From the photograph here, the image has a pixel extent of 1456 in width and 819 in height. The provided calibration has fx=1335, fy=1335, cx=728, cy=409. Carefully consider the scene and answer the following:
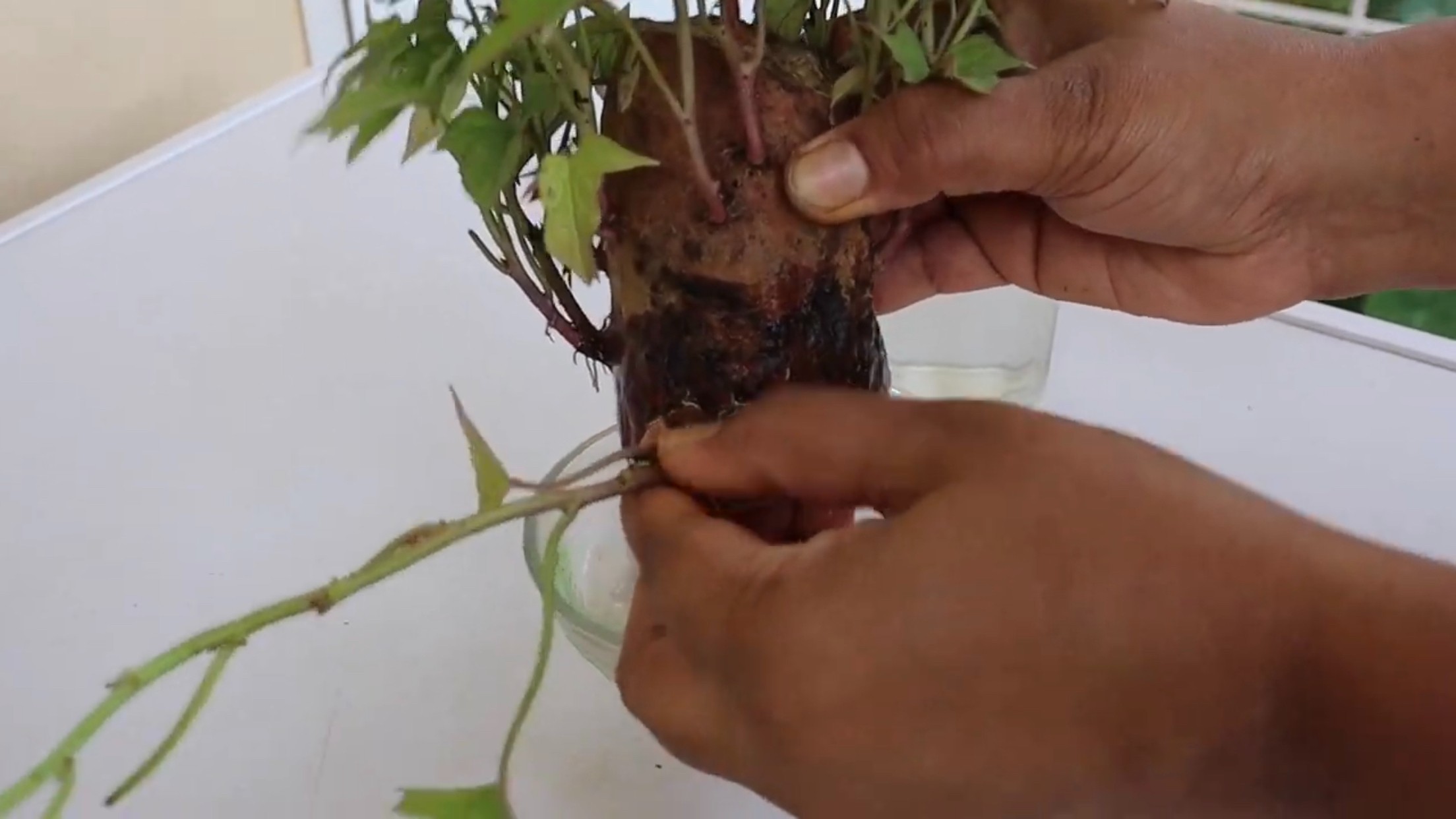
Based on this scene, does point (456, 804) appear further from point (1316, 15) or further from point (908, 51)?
point (1316, 15)

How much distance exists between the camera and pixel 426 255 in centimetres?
81

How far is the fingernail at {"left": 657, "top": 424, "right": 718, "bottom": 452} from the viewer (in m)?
0.41

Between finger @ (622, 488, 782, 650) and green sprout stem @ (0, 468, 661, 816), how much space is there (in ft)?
0.06

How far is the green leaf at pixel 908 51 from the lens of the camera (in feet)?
1.33

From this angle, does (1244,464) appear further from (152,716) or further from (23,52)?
(23,52)

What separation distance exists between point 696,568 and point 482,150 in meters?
0.13

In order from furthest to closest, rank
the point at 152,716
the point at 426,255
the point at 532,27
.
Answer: the point at 426,255 < the point at 152,716 < the point at 532,27

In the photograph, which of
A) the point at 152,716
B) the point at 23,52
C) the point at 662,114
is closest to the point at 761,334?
the point at 662,114

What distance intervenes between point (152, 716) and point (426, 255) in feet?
1.17

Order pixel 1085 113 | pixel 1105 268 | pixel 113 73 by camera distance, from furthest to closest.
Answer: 1. pixel 113 73
2. pixel 1105 268
3. pixel 1085 113

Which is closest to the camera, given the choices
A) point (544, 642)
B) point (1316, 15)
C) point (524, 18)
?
point (524, 18)

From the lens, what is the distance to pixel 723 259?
0.43m

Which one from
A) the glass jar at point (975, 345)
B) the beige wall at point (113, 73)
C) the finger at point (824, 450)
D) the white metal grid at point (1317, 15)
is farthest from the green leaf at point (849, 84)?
the white metal grid at point (1317, 15)

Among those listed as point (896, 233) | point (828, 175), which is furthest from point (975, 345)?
point (828, 175)
